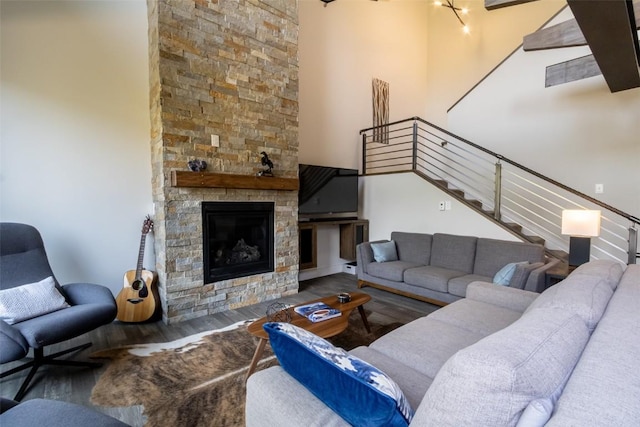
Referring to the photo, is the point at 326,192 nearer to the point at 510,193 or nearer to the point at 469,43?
the point at 510,193

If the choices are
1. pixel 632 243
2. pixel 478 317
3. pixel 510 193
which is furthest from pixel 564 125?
pixel 478 317

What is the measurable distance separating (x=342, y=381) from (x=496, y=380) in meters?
0.41

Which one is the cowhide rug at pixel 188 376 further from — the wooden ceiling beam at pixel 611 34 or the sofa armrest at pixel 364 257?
the wooden ceiling beam at pixel 611 34

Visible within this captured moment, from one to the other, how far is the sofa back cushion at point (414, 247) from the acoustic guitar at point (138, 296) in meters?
3.12

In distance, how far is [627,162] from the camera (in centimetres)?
388

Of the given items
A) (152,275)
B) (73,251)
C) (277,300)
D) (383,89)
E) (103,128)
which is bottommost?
(277,300)

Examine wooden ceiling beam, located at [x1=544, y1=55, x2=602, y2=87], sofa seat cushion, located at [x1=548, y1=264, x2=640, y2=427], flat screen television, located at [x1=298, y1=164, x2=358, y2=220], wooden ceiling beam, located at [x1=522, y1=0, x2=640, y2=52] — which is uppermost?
wooden ceiling beam, located at [x1=544, y1=55, x2=602, y2=87]

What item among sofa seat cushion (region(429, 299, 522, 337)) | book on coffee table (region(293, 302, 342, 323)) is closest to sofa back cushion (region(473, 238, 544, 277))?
sofa seat cushion (region(429, 299, 522, 337))

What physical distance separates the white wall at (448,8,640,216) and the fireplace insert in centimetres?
395

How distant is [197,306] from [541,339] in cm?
313

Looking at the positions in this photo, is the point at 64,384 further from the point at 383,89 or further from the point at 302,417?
the point at 383,89

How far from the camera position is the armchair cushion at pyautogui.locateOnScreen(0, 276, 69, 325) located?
2.12 metres

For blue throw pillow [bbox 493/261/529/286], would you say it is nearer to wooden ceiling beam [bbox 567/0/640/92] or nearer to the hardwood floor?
the hardwood floor

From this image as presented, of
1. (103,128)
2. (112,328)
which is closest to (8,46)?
(103,128)
